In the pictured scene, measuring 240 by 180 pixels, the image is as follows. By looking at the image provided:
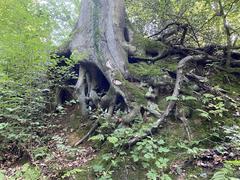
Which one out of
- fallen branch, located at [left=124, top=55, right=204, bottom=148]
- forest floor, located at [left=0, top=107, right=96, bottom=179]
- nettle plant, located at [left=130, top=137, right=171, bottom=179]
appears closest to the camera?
nettle plant, located at [left=130, top=137, right=171, bottom=179]

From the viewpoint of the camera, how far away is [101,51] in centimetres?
570

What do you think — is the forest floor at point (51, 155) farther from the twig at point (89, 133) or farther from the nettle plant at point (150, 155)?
the nettle plant at point (150, 155)

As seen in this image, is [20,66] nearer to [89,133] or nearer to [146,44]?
[89,133]

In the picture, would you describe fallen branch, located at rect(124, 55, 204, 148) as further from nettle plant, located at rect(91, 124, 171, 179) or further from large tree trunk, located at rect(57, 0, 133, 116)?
large tree trunk, located at rect(57, 0, 133, 116)

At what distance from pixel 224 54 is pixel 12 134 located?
5.50 meters

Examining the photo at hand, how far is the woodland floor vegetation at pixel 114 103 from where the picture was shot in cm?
345

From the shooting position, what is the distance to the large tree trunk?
5.18 metres

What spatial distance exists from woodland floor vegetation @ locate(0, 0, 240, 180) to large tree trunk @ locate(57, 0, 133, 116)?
27 mm

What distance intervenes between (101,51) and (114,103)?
147 centimetres

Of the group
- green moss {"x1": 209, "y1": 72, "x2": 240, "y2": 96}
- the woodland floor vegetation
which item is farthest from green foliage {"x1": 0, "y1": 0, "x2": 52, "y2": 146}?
green moss {"x1": 209, "y1": 72, "x2": 240, "y2": 96}

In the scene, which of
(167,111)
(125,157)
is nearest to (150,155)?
(125,157)

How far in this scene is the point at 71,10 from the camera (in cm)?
1648

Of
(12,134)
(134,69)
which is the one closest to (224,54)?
(134,69)

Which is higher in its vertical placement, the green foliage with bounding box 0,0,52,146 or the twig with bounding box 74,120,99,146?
the green foliage with bounding box 0,0,52,146
